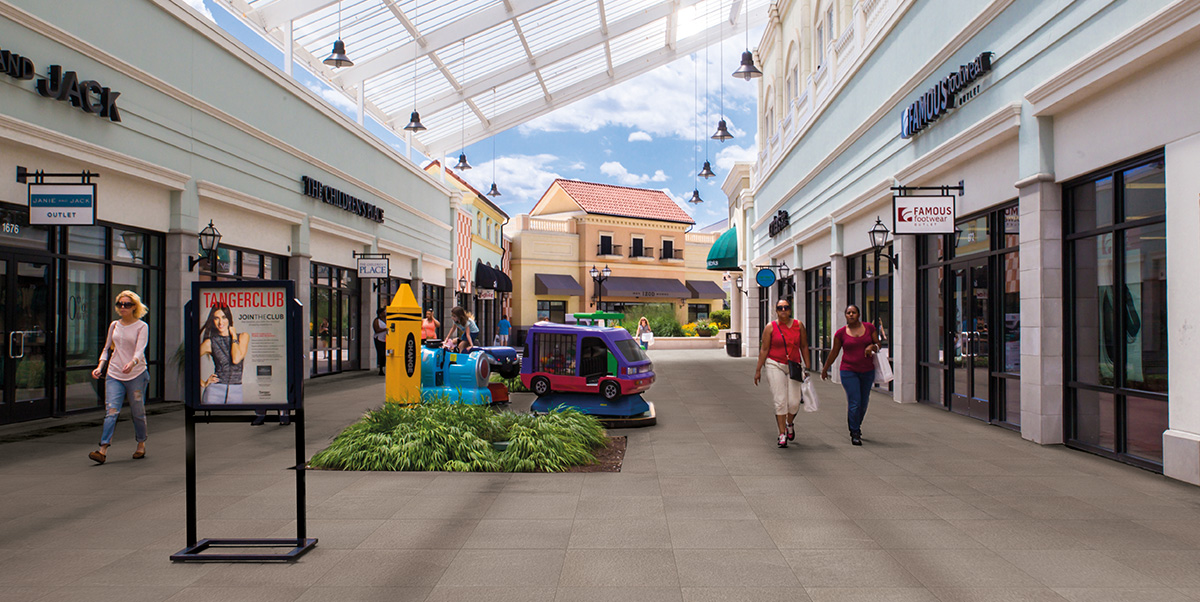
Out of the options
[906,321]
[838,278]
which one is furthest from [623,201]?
[906,321]

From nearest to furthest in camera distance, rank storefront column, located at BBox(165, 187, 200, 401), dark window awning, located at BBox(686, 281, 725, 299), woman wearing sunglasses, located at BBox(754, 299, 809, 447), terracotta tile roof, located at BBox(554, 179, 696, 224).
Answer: woman wearing sunglasses, located at BBox(754, 299, 809, 447) → storefront column, located at BBox(165, 187, 200, 401) → terracotta tile roof, located at BBox(554, 179, 696, 224) → dark window awning, located at BBox(686, 281, 725, 299)

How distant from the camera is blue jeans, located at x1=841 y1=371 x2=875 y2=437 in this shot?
9227 millimetres

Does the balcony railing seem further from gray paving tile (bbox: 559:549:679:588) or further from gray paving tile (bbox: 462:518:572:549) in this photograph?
gray paving tile (bbox: 559:549:679:588)

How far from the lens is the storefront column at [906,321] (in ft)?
44.3

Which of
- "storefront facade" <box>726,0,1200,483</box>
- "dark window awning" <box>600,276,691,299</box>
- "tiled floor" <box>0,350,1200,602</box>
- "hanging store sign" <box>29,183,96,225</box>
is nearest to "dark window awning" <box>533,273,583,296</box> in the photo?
"dark window awning" <box>600,276,691,299</box>

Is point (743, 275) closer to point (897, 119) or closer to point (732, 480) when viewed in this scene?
point (897, 119)

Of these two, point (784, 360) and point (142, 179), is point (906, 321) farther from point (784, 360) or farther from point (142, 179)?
point (142, 179)

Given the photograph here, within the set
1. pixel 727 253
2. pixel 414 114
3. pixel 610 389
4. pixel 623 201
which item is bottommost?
pixel 610 389

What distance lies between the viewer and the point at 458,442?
26.2ft

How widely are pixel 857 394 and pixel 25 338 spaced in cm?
1115

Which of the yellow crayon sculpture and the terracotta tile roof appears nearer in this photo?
the yellow crayon sculpture

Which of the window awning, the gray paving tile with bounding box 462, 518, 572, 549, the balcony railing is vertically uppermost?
the balcony railing

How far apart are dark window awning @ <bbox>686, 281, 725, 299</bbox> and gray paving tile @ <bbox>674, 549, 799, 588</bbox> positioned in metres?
48.1

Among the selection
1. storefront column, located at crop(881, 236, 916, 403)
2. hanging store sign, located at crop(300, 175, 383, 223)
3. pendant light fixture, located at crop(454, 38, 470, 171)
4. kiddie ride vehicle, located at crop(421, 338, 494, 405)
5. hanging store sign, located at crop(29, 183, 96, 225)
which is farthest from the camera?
pendant light fixture, located at crop(454, 38, 470, 171)
